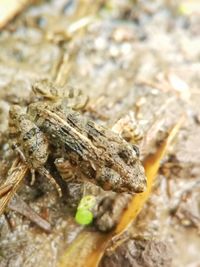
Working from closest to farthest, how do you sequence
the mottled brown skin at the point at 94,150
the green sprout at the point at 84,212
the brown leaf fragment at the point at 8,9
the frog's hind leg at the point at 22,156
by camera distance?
the mottled brown skin at the point at 94,150 → the frog's hind leg at the point at 22,156 → the green sprout at the point at 84,212 → the brown leaf fragment at the point at 8,9

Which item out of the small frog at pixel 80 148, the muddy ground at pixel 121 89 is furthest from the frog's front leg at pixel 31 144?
the muddy ground at pixel 121 89

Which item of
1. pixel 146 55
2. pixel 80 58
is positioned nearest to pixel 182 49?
pixel 146 55

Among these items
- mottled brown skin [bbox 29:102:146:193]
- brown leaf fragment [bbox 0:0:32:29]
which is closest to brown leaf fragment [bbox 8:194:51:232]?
mottled brown skin [bbox 29:102:146:193]

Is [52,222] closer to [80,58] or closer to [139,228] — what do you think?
[139,228]

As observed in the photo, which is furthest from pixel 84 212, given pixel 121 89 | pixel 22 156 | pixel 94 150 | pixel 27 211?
pixel 121 89

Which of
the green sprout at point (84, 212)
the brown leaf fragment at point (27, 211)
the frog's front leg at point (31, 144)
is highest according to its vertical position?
the frog's front leg at point (31, 144)

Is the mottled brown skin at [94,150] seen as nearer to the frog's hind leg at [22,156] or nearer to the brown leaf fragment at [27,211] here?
the frog's hind leg at [22,156]

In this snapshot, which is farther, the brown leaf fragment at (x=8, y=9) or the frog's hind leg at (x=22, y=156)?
the brown leaf fragment at (x=8, y=9)

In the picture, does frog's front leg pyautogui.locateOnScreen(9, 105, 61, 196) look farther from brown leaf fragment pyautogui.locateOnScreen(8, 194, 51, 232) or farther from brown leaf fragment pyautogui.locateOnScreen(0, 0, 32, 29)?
brown leaf fragment pyautogui.locateOnScreen(0, 0, 32, 29)
